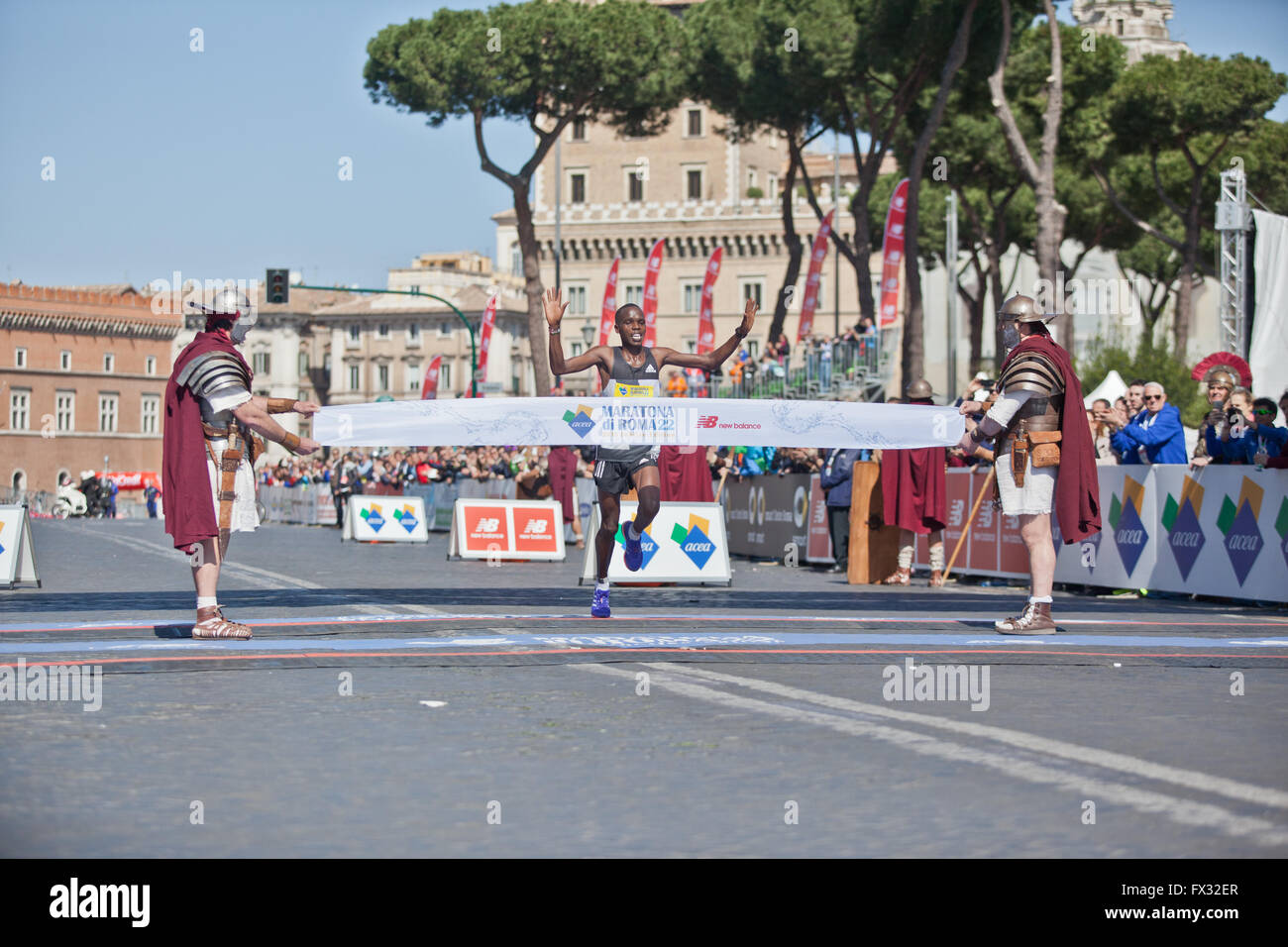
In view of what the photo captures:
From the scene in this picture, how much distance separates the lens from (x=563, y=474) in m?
28.3

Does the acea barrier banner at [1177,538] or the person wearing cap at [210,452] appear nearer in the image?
the person wearing cap at [210,452]

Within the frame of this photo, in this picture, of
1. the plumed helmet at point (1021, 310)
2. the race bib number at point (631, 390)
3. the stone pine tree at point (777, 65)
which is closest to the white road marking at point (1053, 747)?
the race bib number at point (631, 390)

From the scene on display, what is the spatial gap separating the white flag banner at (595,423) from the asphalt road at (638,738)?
1.21m

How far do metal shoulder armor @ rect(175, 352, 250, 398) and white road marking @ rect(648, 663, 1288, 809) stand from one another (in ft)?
11.0

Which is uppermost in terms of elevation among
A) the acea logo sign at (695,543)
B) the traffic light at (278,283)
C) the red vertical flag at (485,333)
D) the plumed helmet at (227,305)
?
the traffic light at (278,283)

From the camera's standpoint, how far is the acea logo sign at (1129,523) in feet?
55.3

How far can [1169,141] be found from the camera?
182 ft

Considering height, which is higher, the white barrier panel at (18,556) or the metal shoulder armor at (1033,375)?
the metal shoulder armor at (1033,375)

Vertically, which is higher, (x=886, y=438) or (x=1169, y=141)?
(x=1169, y=141)

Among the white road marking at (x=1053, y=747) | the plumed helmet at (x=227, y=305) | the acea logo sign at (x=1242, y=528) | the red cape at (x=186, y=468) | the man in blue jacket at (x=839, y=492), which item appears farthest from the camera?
the man in blue jacket at (x=839, y=492)

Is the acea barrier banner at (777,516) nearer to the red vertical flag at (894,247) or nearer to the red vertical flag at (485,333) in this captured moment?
the red vertical flag at (894,247)
